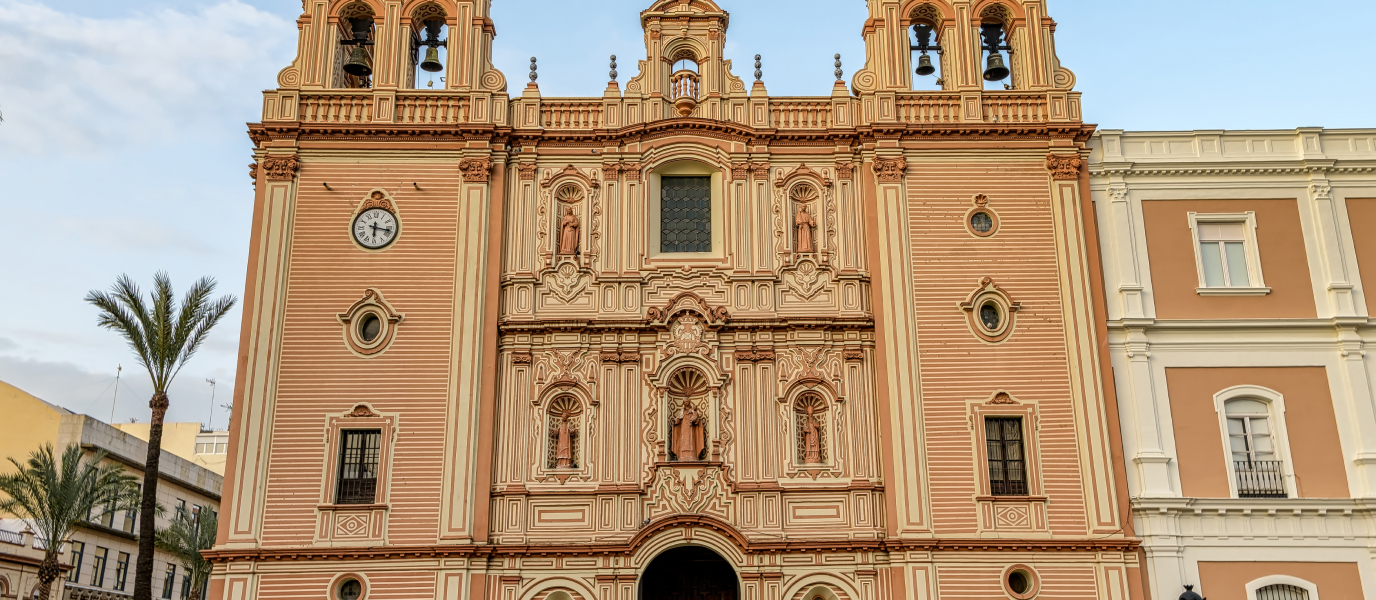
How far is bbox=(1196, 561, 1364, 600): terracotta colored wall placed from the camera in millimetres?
21672

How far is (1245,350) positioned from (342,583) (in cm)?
1818

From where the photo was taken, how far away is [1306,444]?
2262 cm

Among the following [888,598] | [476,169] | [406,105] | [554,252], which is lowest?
[888,598]

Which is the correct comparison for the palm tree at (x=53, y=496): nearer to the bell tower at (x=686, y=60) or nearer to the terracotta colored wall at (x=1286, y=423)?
the bell tower at (x=686, y=60)

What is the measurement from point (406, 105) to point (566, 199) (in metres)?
4.01

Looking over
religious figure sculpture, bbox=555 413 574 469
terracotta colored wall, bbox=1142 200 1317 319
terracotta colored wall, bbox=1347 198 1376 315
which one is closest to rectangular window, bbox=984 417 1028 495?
terracotta colored wall, bbox=1142 200 1317 319

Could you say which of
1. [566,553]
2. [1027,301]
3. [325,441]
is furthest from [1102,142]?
[325,441]

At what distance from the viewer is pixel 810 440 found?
22875mm

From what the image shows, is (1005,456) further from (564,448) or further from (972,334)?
(564,448)

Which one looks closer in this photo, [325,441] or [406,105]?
[325,441]

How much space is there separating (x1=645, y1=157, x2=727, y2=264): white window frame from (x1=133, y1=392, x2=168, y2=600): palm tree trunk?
1218cm

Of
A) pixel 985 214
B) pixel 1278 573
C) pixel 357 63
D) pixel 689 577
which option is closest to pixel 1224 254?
pixel 985 214

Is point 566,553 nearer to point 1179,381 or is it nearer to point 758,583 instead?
point 758,583

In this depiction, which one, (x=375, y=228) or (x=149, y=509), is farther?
(x=149, y=509)
